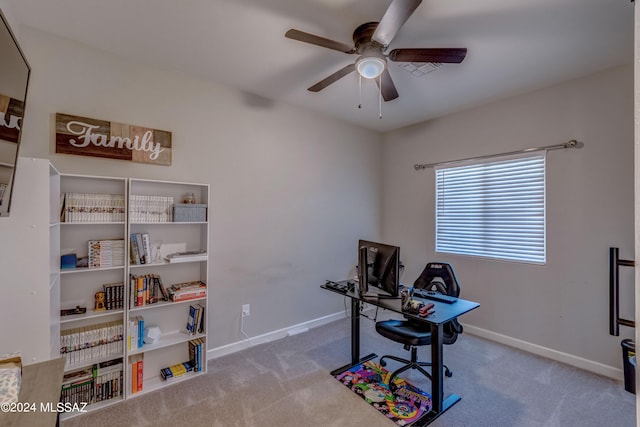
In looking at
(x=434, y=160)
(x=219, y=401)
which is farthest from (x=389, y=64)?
(x=219, y=401)

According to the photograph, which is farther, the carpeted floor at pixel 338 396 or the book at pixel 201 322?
the book at pixel 201 322

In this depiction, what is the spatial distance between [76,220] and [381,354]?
2921 millimetres

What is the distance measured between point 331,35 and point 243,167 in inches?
A: 61.3

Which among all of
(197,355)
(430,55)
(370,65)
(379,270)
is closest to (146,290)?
(197,355)

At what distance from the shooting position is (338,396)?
2248 mm

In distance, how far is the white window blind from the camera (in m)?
2.99

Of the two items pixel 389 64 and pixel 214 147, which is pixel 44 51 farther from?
pixel 389 64

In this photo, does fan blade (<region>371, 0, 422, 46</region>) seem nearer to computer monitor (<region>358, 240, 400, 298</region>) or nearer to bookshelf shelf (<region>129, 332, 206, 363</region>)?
computer monitor (<region>358, 240, 400, 298</region>)

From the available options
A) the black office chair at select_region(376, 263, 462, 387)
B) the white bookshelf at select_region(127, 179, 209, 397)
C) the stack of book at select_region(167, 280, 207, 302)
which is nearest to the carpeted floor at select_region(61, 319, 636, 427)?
the black office chair at select_region(376, 263, 462, 387)

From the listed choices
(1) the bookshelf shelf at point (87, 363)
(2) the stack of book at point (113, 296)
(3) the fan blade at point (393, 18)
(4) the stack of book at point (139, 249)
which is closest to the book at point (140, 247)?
(4) the stack of book at point (139, 249)

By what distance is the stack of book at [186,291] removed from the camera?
8.03ft

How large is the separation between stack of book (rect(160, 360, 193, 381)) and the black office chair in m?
1.73

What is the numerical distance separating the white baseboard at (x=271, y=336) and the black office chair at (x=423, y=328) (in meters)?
1.13

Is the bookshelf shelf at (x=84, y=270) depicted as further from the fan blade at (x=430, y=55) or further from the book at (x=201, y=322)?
the fan blade at (x=430, y=55)
